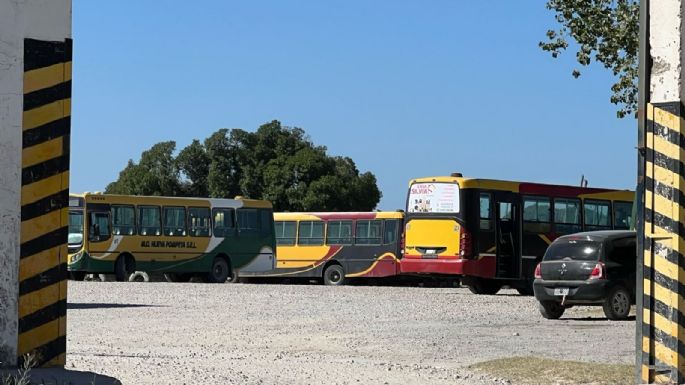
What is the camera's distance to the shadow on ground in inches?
306

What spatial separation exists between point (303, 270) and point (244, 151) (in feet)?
165

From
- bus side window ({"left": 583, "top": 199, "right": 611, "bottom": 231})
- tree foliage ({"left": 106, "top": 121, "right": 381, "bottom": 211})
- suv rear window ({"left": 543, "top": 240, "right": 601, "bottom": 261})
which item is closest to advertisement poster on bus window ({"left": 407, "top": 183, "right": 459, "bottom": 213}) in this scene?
bus side window ({"left": 583, "top": 199, "right": 611, "bottom": 231})

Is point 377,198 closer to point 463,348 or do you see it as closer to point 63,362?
point 463,348

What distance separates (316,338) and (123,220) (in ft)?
82.1

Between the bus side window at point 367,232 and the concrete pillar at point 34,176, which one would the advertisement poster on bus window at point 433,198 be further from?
the concrete pillar at point 34,176

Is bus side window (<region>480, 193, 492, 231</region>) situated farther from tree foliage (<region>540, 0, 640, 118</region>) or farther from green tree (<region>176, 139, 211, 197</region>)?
green tree (<region>176, 139, 211, 197</region>)

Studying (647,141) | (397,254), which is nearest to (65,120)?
(647,141)

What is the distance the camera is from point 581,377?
47.4ft

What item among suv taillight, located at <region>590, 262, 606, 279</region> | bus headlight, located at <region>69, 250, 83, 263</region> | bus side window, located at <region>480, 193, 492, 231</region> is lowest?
bus headlight, located at <region>69, 250, 83, 263</region>

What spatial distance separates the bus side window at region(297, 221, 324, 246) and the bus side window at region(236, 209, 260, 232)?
179 centimetres

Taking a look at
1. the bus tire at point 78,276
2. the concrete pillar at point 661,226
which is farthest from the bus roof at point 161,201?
the concrete pillar at point 661,226

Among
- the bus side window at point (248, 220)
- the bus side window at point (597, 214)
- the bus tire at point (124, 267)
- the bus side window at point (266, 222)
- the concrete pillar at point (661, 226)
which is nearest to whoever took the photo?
the concrete pillar at point (661, 226)

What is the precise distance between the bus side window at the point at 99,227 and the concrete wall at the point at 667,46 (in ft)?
109

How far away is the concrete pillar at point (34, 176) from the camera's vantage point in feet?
28.7
